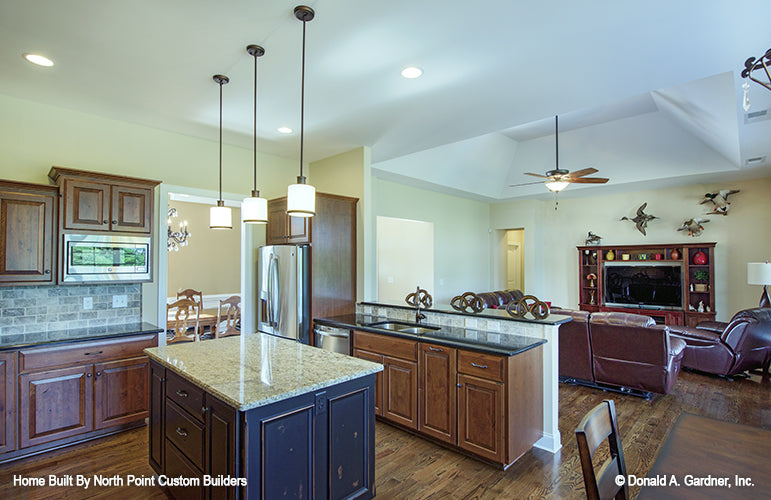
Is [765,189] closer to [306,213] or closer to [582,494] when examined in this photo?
[582,494]

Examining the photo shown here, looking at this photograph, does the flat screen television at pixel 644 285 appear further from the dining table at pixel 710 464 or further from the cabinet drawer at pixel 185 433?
the cabinet drawer at pixel 185 433

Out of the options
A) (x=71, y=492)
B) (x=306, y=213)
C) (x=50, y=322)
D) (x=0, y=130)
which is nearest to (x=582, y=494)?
(x=306, y=213)

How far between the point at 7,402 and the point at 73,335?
589mm

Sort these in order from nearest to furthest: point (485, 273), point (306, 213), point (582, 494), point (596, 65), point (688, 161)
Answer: point (306, 213)
point (582, 494)
point (596, 65)
point (688, 161)
point (485, 273)

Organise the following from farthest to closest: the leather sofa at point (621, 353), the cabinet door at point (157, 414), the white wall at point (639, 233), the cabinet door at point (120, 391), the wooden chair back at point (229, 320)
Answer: the white wall at point (639, 233), the wooden chair back at point (229, 320), the leather sofa at point (621, 353), the cabinet door at point (120, 391), the cabinet door at point (157, 414)

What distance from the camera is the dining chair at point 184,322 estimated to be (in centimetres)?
530

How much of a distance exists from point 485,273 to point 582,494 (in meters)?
6.69

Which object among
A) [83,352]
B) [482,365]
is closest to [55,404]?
[83,352]

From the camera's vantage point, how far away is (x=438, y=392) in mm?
3098

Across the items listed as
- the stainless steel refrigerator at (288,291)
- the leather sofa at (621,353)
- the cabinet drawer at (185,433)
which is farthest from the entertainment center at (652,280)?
the cabinet drawer at (185,433)

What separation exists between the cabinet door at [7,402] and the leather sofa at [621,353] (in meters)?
5.06

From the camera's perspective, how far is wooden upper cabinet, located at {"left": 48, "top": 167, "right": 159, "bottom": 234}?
10.6 feet

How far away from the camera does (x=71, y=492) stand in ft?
8.23

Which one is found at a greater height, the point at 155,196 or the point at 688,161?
the point at 688,161
